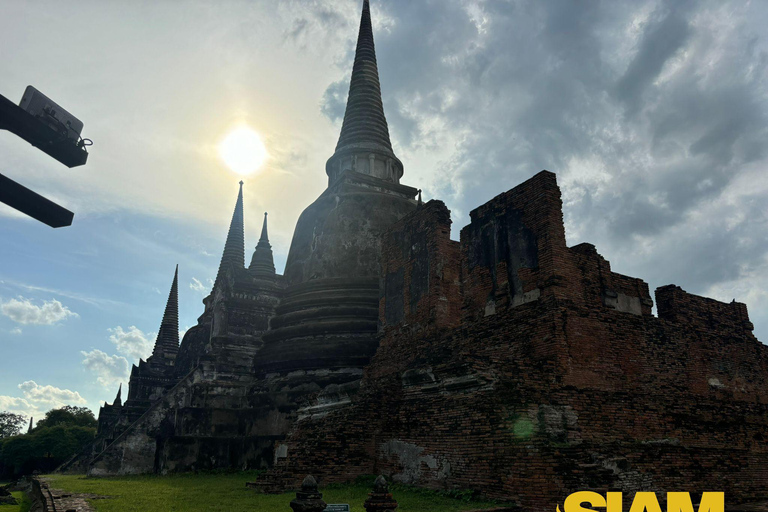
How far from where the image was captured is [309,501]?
6.71 meters

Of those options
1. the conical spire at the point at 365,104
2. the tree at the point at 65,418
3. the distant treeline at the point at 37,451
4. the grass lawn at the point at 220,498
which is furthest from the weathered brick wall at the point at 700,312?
the tree at the point at 65,418

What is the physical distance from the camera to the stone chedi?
9.19 metres

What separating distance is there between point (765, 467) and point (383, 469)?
23.3 feet

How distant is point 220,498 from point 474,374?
5.02 metres

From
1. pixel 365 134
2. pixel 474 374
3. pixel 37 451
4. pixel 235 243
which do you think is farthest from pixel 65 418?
pixel 474 374

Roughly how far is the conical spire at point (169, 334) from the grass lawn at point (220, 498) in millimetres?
24309

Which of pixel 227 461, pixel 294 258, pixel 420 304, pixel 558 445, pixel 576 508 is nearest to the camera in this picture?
pixel 576 508

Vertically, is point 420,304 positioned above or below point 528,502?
above

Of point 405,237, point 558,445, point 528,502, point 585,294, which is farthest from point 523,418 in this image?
point 405,237

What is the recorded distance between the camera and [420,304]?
1376cm

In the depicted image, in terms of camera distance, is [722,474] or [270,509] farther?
[722,474]

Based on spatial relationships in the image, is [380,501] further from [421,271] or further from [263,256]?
[263,256]

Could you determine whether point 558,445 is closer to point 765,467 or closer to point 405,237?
point 765,467

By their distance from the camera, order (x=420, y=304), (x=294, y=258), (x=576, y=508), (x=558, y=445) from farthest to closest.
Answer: (x=294, y=258) → (x=420, y=304) → (x=558, y=445) → (x=576, y=508)
